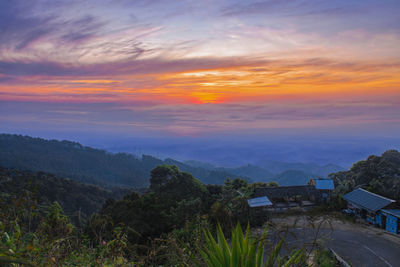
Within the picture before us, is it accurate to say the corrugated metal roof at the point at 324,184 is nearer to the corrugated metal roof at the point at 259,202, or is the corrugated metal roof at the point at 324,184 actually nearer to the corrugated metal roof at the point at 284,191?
the corrugated metal roof at the point at 284,191

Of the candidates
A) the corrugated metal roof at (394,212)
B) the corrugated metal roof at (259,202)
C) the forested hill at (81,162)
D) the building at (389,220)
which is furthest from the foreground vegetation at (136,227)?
the forested hill at (81,162)

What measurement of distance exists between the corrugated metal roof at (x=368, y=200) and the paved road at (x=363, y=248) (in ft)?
5.23

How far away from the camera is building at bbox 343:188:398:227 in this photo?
12.6 m

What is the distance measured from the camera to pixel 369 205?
13359 millimetres

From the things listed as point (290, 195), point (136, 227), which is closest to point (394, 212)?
point (290, 195)

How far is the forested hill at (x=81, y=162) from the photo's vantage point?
96688 millimetres

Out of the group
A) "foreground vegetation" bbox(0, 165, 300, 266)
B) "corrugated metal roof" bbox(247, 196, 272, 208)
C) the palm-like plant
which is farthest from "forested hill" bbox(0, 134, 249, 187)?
the palm-like plant

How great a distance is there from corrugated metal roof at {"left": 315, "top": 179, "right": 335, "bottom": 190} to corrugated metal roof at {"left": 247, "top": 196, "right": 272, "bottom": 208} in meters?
4.22

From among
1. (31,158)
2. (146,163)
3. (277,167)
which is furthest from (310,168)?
(31,158)

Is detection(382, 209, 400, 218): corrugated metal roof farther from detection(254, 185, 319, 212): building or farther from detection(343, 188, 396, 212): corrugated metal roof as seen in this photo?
detection(254, 185, 319, 212): building

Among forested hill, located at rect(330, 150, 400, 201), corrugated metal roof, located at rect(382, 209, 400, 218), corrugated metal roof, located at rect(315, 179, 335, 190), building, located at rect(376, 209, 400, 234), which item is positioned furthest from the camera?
corrugated metal roof, located at rect(315, 179, 335, 190)

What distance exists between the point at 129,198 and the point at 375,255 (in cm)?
1591

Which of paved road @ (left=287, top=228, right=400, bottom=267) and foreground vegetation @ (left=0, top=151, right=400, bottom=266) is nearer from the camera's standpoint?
foreground vegetation @ (left=0, top=151, right=400, bottom=266)

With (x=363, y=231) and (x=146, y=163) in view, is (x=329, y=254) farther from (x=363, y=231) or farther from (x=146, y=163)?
(x=146, y=163)
